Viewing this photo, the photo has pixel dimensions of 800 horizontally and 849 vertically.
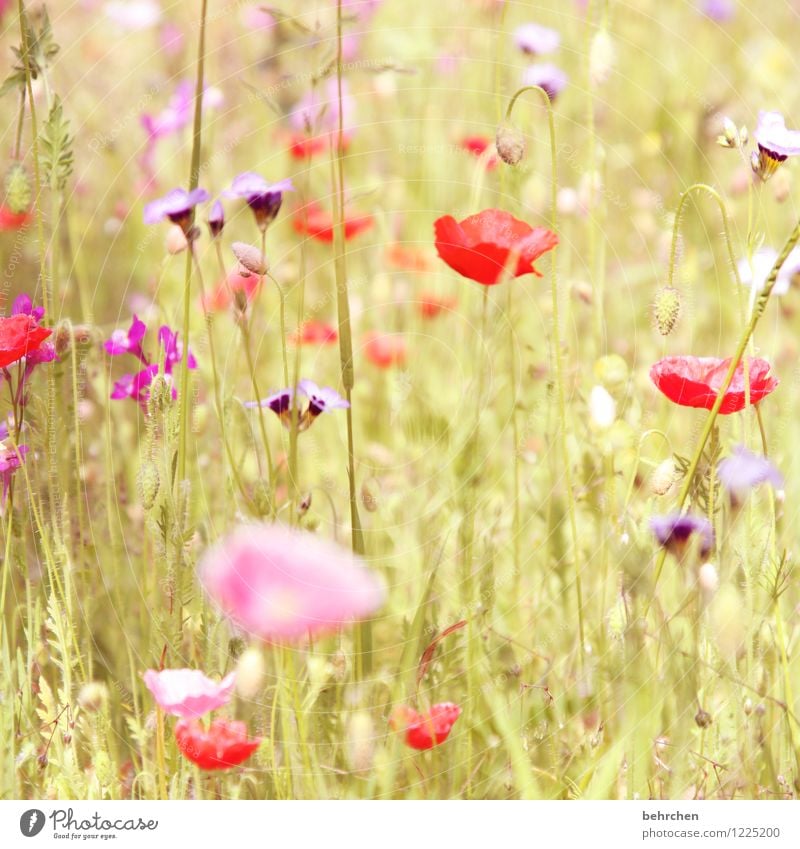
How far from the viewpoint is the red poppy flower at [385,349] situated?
1.00m

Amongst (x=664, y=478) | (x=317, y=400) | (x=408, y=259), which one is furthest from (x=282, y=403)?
(x=408, y=259)

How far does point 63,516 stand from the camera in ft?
2.26

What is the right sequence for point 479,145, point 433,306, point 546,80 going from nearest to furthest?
1. point 546,80
2. point 479,145
3. point 433,306

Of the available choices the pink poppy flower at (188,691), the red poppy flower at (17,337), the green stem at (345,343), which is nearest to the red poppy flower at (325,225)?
the green stem at (345,343)

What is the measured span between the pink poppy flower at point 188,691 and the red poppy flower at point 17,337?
0.20 m

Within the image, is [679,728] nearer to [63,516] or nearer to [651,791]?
[651,791]

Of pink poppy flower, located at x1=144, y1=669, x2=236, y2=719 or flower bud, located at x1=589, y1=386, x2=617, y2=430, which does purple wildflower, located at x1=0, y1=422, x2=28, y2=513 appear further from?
flower bud, located at x1=589, y1=386, x2=617, y2=430

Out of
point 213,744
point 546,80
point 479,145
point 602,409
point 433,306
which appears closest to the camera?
point 213,744

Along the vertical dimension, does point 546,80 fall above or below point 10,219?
above

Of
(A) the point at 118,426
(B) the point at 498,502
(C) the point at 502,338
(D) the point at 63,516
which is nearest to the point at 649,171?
(C) the point at 502,338

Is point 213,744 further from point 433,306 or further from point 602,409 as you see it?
point 433,306

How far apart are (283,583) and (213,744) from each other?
0.10m

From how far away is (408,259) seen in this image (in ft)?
3.52

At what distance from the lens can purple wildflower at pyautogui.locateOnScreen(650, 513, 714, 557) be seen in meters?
0.65
